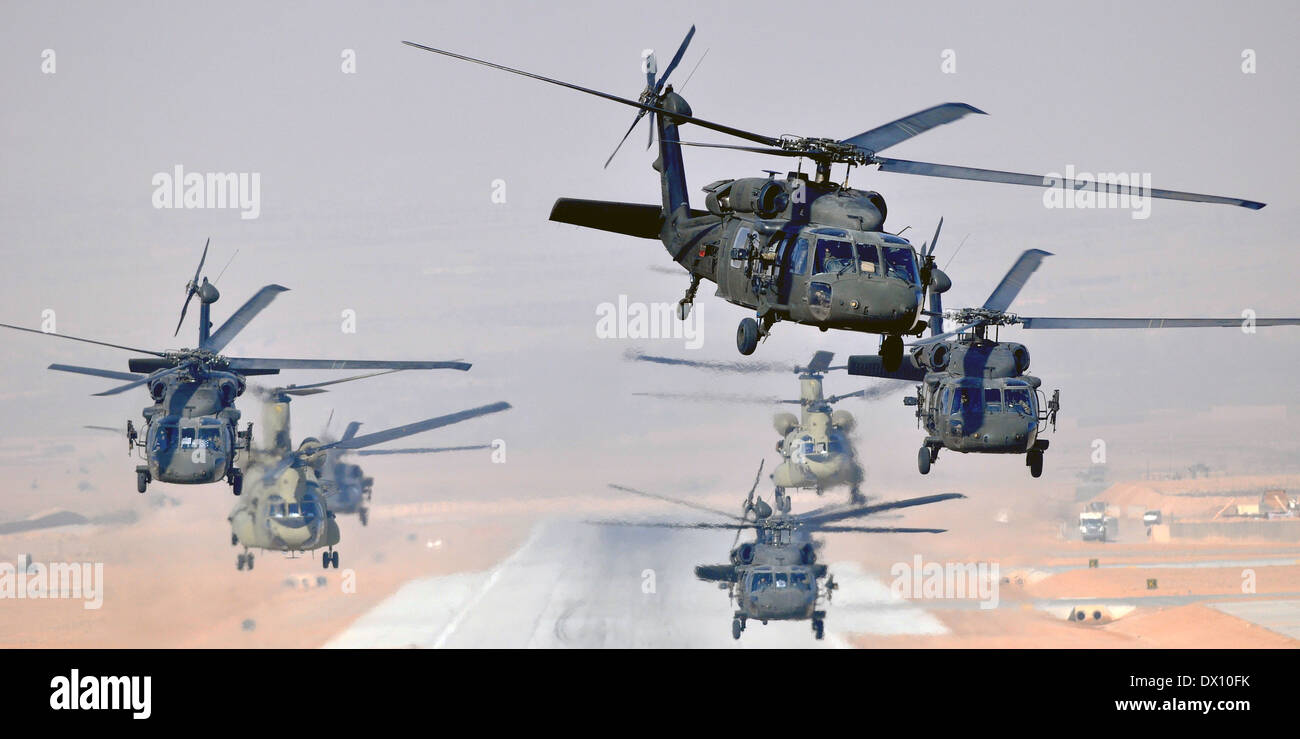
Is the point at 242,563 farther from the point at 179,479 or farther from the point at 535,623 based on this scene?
the point at 535,623

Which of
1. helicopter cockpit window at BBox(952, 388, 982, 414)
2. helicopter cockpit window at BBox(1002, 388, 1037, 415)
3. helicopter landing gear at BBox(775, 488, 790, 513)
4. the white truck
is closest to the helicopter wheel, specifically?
helicopter cockpit window at BBox(952, 388, 982, 414)

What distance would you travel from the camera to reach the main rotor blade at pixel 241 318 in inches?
1699

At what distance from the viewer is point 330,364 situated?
143ft

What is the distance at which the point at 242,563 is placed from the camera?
2482 inches

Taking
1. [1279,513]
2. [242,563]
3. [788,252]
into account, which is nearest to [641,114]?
[788,252]

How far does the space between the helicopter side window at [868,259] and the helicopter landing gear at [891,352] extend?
2.26m

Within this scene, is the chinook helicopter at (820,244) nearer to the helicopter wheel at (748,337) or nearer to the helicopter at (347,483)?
the helicopter wheel at (748,337)

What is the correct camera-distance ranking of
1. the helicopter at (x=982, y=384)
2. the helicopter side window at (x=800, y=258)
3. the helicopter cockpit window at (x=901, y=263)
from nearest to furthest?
the helicopter cockpit window at (x=901, y=263), the helicopter side window at (x=800, y=258), the helicopter at (x=982, y=384)

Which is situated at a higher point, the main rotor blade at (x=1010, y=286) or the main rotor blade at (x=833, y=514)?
the main rotor blade at (x=1010, y=286)

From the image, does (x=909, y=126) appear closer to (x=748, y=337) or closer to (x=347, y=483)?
(x=748, y=337)

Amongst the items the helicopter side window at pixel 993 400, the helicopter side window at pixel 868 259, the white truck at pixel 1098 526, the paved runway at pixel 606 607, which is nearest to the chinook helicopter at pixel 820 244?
the helicopter side window at pixel 868 259

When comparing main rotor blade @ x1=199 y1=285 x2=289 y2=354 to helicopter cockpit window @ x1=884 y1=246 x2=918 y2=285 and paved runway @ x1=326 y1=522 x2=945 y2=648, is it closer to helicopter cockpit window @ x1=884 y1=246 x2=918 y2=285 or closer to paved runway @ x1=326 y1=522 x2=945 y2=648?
helicopter cockpit window @ x1=884 y1=246 x2=918 y2=285

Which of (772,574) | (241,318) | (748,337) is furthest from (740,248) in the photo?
(772,574)

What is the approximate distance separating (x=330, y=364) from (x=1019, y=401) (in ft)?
61.5
